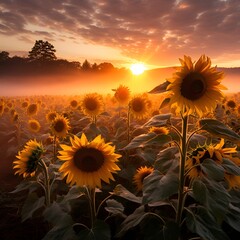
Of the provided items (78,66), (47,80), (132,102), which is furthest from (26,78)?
(132,102)

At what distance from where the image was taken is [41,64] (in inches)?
3002

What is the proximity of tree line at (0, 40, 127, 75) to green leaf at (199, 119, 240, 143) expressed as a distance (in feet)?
221

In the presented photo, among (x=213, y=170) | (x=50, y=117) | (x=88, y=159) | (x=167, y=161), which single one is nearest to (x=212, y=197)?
(x=213, y=170)

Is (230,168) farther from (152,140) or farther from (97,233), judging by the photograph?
(97,233)

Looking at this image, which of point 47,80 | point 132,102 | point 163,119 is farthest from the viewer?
point 47,80

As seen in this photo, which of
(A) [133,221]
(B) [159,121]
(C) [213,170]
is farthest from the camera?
(A) [133,221]

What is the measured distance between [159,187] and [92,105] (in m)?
5.15

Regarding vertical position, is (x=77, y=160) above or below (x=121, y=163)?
above

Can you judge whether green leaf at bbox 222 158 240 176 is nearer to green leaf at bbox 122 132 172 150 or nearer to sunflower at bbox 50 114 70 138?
green leaf at bbox 122 132 172 150

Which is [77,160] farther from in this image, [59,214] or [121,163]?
[121,163]

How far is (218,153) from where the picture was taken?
10.3ft

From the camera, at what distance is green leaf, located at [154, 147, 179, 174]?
323 centimetres

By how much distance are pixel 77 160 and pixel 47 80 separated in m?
70.7

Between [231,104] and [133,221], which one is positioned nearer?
[133,221]
